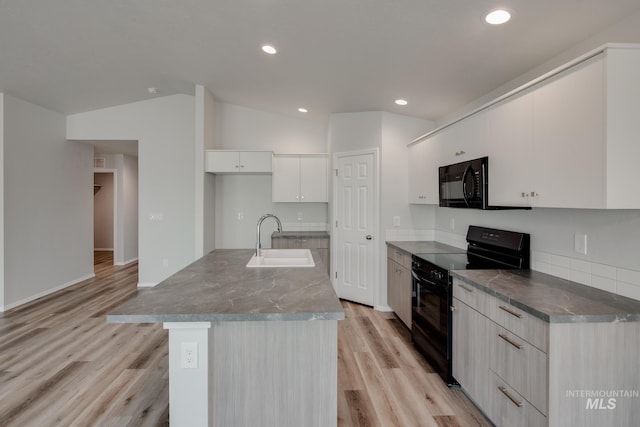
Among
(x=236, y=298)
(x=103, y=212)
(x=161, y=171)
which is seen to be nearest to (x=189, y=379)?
(x=236, y=298)

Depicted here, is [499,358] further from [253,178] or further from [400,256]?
[253,178]

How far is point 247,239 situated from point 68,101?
306cm

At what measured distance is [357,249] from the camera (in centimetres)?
415

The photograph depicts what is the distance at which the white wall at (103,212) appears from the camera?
27.6 ft

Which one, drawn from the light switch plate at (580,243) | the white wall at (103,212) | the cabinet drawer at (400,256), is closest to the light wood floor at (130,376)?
the cabinet drawer at (400,256)

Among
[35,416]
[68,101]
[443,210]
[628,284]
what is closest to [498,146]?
[628,284]

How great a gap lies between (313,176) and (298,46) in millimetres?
2205

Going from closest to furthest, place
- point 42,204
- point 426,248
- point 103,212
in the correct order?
point 426,248 → point 42,204 → point 103,212

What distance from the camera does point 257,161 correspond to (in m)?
4.49

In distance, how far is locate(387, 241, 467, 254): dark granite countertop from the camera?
310 cm

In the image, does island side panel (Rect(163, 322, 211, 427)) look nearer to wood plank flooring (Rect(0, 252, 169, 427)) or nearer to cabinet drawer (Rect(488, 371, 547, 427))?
wood plank flooring (Rect(0, 252, 169, 427))

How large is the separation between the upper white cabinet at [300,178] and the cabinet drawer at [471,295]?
109 inches

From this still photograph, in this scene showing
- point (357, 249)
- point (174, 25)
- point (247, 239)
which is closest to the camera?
point (174, 25)

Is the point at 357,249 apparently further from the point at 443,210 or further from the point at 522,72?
the point at 522,72
